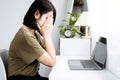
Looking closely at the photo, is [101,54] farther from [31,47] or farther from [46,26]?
[31,47]

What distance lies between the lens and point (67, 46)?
2650 mm

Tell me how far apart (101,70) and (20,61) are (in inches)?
26.0

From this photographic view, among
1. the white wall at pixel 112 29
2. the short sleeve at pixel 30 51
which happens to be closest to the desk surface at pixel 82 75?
the white wall at pixel 112 29

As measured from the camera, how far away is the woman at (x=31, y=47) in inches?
62.3

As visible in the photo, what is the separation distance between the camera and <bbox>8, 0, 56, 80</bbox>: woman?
62.3 inches

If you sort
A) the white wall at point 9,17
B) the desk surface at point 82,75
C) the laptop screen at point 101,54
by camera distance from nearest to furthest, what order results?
the desk surface at point 82,75, the laptop screen at point 101,54, the white wall at point 9,17

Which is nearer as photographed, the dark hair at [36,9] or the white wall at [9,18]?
the dark hair at [36,9]

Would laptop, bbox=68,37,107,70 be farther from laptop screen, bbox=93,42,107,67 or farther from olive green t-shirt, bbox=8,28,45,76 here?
olive green t-shirt, bbox=8,28,45,76

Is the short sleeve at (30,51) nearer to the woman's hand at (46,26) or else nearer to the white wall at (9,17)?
the woman's hand at (46,26)

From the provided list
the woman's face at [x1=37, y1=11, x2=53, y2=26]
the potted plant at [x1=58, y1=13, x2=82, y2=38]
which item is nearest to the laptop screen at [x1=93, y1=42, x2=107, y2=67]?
the woman's face at [x1=37, y1=11, x2=53, y2=26]

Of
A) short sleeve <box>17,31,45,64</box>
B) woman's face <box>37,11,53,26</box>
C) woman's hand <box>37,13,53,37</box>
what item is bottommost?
short sleeve <box>17,31,45,64</box>

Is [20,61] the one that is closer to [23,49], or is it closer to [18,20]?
[23,49]

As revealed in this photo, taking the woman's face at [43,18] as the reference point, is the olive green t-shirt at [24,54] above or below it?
below

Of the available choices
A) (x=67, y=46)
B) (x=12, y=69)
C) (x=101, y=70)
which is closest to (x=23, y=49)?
(x=12, y=69)
